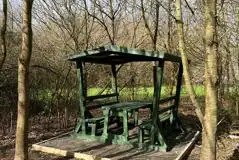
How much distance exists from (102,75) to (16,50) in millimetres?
3419

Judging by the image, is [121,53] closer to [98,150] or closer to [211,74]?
[98,150]

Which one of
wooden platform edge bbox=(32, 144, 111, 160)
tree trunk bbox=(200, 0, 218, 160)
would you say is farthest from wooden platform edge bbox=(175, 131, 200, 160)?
tree trunk bbox=(200, 0, 218, 160)

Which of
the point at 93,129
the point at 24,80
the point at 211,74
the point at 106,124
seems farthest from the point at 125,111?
the point at 211,74

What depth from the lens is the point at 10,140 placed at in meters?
9.23

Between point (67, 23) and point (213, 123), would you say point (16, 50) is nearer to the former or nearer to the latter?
point (67, 23)

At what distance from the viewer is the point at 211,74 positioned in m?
4.34

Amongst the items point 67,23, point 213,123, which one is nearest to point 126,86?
point 67,23

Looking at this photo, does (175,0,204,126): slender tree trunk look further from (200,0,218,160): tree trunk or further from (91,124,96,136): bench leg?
(91,124,96,136): bench leg

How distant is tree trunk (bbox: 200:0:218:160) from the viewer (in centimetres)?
429

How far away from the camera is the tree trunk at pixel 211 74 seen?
4.29m

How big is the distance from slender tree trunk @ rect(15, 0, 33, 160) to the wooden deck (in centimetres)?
183

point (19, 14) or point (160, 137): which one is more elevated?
point (19, 14)

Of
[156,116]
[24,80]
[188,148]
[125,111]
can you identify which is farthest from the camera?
[125,111]

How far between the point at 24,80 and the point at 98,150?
9.06ft
